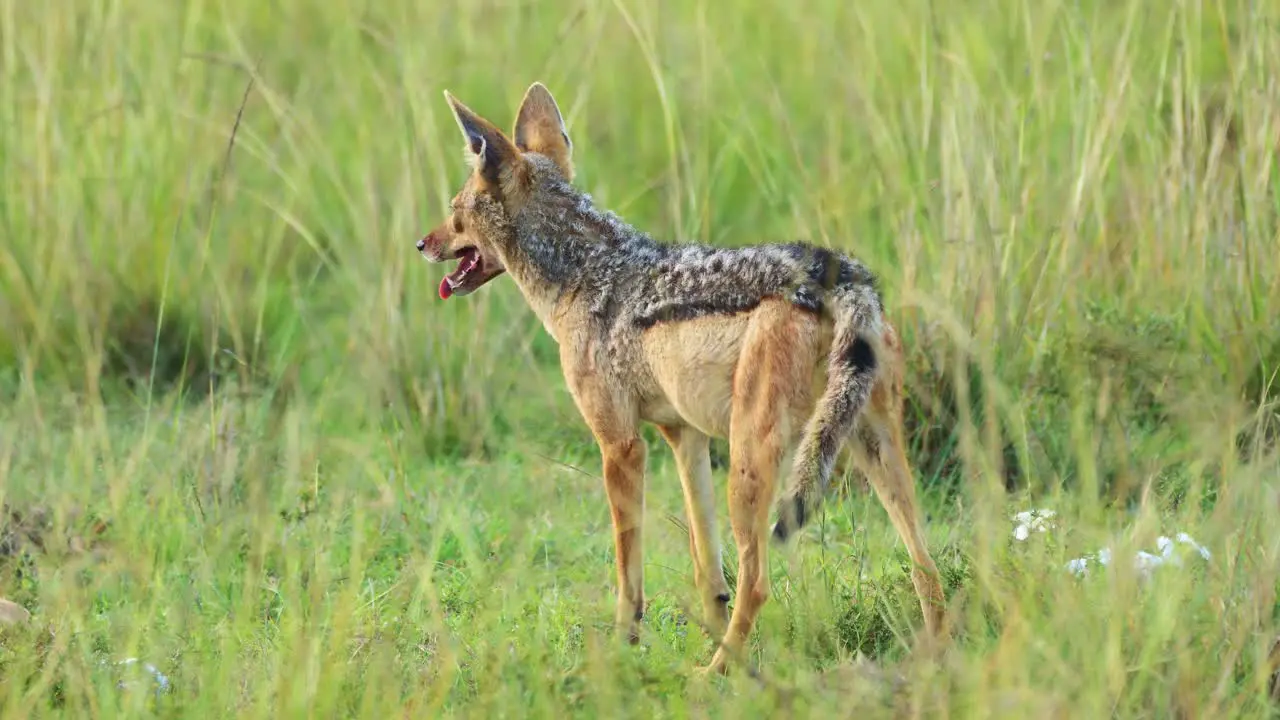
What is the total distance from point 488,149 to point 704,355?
1.17 metres

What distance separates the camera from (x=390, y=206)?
27.0 feet

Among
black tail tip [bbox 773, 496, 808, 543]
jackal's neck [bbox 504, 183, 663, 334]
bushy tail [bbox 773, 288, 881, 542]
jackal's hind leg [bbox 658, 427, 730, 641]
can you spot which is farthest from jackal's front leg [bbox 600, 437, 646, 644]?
black tail tip [bbox 773, 496, 808, 543]

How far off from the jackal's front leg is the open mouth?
2.94 feet

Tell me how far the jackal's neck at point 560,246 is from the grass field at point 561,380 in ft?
2.88

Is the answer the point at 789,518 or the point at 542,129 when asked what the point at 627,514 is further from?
the point at 542,129

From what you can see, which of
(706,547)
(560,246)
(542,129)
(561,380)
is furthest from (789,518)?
(561,380)

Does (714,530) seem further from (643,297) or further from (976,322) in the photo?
(976,322)

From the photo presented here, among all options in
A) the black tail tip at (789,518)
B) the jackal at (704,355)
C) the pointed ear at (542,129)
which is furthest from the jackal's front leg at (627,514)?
the pointed ear at (542,129)

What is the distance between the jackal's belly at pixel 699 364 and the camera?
15.6 feet

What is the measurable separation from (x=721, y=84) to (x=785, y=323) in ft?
17.9

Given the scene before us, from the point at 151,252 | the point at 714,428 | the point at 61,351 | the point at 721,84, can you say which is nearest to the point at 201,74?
the point at 151,252

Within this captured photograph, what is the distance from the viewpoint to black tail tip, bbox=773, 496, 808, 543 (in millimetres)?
4332

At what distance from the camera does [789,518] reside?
4355mm

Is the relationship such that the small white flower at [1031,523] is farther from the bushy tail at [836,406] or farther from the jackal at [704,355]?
the bushy tail at [836,406]
